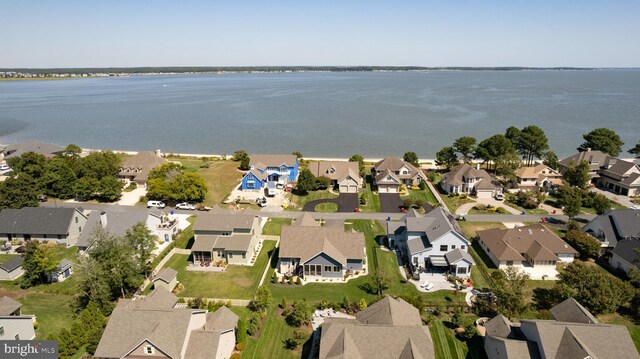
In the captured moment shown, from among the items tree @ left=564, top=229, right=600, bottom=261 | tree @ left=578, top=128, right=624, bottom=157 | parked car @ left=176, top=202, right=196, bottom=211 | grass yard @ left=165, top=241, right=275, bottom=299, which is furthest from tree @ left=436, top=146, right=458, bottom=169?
parked car @ left=176, top=202, right=196, bottom=211

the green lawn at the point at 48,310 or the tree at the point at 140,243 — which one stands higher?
the tree at the point at 140,243

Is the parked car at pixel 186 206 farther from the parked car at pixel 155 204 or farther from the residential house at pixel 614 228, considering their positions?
the residential house at pixel 614 228

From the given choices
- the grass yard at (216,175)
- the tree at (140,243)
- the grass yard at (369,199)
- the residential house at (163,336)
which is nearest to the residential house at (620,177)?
the grass yard at (369,199)

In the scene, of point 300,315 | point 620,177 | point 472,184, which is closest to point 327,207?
point 472,184

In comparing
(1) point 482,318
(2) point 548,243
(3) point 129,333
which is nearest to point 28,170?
(3) point 129,333

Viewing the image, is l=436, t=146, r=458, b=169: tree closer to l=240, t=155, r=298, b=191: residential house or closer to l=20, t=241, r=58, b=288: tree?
l=240, t=155, r=298, b=191: residential house

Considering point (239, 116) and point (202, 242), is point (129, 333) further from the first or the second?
point (239, 116)
